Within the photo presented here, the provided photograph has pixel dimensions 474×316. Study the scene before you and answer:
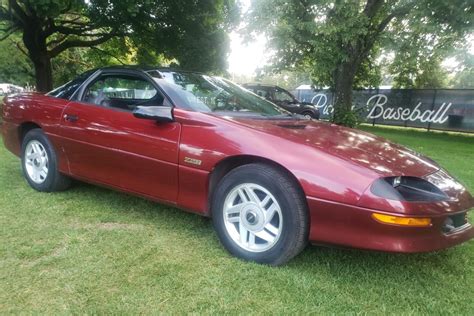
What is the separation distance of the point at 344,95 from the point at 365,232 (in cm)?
1289

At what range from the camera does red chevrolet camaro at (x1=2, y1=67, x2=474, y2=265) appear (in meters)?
2.38

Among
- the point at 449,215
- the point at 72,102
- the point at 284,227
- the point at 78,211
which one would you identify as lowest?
the point at 78,211

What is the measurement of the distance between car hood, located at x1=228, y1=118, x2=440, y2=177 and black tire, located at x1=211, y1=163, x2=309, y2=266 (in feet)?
0.95

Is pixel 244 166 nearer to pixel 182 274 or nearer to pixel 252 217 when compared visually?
pixel 252 217

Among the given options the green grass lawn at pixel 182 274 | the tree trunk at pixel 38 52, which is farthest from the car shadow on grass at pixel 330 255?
the tree trunk at pixel 38 52

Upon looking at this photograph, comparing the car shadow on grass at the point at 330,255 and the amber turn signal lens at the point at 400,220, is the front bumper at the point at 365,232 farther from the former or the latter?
the car shadow on grass at the point at 330,255

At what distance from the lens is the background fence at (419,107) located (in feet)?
47.7

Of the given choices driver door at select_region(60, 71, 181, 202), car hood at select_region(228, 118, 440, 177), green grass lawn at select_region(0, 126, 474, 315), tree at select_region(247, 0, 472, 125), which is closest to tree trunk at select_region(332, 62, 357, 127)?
tree at select_region(247, 0, 472, 125)

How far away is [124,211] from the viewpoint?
3713 mm

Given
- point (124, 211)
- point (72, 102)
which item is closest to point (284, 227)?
point (124, 211)

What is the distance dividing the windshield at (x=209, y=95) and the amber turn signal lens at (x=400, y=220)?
148cm

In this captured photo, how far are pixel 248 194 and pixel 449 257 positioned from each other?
5.22ft

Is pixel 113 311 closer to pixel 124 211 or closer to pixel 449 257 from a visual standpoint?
pixel 124 211

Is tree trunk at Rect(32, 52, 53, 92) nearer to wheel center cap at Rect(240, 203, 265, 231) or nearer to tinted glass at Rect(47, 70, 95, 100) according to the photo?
tinted glass at Rect(47, 70, 95, 100)
